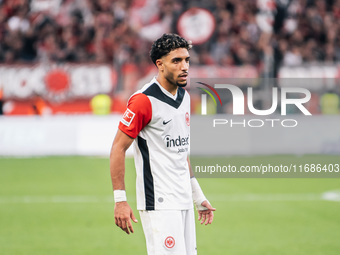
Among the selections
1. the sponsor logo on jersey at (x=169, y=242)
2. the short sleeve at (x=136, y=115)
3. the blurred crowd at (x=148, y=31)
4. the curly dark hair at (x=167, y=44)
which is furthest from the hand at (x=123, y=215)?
the blurred crowd at (x=148, y=31)


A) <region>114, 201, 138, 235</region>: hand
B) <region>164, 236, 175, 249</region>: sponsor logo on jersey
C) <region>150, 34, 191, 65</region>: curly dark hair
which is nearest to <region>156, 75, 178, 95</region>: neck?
<region>150, 34, 191, 65</region>: curly dark hair

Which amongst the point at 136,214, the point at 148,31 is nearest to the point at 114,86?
the point at 148,31

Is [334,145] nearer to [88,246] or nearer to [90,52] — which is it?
[90,52]

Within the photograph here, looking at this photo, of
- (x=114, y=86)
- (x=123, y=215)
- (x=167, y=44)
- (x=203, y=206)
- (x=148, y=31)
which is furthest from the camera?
(x=148, y=31)

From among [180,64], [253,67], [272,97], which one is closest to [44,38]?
[253,67]

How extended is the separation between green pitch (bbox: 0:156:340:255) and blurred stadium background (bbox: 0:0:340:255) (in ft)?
0.13

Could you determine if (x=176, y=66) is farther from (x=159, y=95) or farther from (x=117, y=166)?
(x=117, y=166)

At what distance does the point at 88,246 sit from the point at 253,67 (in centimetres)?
1369

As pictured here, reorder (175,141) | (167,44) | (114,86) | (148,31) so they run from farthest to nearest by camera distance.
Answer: (148,31)
(114,86)
(175,141)
(167,44)

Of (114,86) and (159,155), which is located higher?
(159,155)

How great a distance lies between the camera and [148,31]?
74.9ft

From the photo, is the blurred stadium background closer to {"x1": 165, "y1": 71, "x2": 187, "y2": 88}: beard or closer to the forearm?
the forearm

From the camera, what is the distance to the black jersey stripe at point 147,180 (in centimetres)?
467

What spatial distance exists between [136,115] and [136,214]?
6126mm
